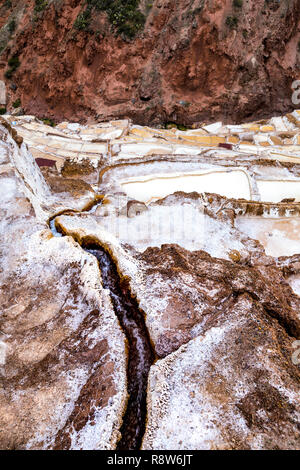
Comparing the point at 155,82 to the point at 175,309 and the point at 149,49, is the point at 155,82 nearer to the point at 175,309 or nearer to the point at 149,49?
the point at 149,49

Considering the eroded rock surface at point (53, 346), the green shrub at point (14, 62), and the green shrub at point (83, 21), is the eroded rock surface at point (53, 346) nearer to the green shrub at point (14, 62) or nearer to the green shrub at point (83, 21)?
the green shrub at point (83, 21)

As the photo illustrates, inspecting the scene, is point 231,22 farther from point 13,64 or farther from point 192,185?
point 192,185

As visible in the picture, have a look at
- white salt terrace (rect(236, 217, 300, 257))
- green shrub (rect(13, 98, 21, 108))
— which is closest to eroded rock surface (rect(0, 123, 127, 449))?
white salt terrace (rect(236, 217, 300, 257))

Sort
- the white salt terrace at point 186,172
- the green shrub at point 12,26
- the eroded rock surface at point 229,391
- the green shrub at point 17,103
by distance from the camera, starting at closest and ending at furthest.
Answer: the eroded rock surface at point 229,391
the white salt terrace at point 186,172
the green shrub at point 12,26
the green shrub at point 17,103

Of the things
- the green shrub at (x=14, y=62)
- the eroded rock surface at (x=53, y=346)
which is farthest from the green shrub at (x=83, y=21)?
the eroded rock surface at (x=53, y=346)

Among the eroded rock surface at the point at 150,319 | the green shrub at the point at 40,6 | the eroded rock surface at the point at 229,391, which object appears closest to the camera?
the eroded rock surface at the point at 229,391

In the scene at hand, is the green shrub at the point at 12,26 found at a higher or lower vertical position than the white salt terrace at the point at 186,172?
higher

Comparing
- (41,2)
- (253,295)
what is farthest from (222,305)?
(41,2)
